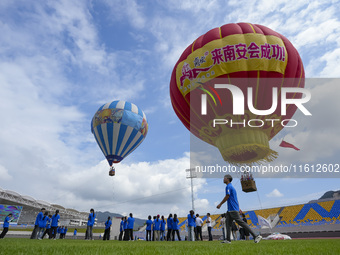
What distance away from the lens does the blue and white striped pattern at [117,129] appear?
25.3 meters

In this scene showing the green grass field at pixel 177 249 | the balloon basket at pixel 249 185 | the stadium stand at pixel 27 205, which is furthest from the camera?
the stadium stand at pixel 27 205

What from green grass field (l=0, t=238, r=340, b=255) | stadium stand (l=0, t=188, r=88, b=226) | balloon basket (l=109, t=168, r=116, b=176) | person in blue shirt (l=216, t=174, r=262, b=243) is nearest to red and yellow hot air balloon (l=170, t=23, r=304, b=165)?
person in blue shirt (l=216, t=174, r=262, b=243)

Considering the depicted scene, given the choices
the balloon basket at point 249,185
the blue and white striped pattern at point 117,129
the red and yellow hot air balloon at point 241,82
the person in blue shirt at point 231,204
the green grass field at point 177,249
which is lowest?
the green grass field at point 177,249

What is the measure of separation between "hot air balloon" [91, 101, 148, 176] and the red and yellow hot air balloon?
1323 centimetres

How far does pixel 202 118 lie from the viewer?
1330cm

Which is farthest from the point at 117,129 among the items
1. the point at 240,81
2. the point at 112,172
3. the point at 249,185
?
the point at 240,81

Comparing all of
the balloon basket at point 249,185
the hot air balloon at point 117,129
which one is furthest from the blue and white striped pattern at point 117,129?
the balloon basket at point 249,185

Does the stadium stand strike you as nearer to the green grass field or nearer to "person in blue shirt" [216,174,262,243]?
the green grass field

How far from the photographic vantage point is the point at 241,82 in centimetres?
1208

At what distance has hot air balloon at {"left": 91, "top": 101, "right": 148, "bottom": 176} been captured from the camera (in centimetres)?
2534

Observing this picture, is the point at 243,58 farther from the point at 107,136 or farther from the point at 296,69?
the point at 107,136

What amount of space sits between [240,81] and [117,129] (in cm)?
1592

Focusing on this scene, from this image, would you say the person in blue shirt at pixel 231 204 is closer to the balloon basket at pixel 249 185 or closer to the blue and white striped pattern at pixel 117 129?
the balloon basket at pixel 249 185

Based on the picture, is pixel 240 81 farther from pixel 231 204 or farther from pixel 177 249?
pixel 177 249
